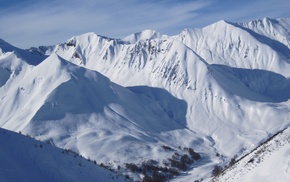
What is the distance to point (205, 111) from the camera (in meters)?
190

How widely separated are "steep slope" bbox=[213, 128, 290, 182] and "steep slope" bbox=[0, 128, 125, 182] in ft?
37.4

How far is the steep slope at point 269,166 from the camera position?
26.8 metres

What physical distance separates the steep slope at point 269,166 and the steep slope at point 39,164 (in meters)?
11.4

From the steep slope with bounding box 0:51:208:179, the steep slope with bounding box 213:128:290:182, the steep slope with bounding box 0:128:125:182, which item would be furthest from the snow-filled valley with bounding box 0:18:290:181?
the steep slope with bounding box 213:128:290:182

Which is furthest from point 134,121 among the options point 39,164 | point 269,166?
point 269,166

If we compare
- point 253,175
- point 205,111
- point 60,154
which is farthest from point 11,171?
point 205,111

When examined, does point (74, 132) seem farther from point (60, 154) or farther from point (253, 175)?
point (253, 175)

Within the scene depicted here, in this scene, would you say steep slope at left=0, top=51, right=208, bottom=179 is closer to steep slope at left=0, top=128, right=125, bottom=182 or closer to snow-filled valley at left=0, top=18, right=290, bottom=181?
snow-filled valley at left=0, top=18, right=290, bottom=181

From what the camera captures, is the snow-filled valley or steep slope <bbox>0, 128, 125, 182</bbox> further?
the snow-filled valley

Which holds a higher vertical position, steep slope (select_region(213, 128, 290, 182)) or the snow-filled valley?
steep slope (select_region(213, 128, 290, 182))

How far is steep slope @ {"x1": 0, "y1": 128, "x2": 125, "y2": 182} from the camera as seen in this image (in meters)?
32.1

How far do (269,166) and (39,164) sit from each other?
17779 millimetres

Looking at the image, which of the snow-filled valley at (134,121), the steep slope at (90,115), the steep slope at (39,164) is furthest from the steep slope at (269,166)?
the steep slope at (90,115)

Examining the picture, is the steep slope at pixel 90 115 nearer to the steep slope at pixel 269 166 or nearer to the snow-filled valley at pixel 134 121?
the snow-filled valley at pixel 134 121
